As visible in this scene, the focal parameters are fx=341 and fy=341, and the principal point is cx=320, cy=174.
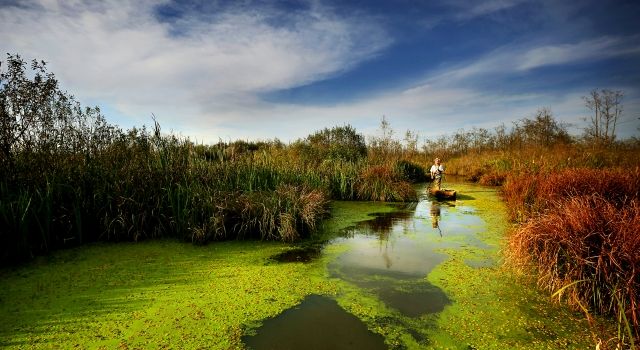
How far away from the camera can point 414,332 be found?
8.79 feet

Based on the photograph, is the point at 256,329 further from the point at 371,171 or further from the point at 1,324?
the point at 371,171

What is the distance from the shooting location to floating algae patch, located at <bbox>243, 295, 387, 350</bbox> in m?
2.49

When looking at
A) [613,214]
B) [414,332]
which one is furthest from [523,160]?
[414,332]

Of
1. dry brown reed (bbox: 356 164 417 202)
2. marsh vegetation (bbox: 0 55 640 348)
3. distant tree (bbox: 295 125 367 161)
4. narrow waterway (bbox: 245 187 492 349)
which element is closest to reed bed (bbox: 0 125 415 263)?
marsh vegetation (bbox: 0 55 640 348)

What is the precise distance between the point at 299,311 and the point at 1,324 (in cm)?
233

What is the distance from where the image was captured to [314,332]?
8.75 feet

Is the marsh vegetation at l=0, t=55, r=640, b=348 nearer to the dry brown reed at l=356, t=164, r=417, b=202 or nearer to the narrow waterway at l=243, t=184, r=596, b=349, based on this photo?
the narrow waterway at l=243, t=184, r=596, b=349

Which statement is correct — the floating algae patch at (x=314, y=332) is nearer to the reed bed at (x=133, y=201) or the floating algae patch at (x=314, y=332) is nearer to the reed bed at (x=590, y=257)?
the reed bed at (x=590, y=257)

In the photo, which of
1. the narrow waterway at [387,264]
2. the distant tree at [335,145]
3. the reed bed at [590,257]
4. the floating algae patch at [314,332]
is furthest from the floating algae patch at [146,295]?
the distant tree at [335,145]

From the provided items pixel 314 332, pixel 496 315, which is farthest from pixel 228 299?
pixel 496 315

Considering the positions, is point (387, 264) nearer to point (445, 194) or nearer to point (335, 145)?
point (445, 194)

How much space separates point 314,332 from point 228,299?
0.99 meters

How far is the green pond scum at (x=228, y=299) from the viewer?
2.56m

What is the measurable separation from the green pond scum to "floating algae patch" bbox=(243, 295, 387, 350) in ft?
0.24
